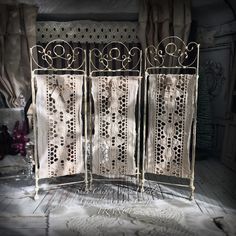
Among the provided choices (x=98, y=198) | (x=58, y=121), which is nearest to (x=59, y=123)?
(x=58, y=121)

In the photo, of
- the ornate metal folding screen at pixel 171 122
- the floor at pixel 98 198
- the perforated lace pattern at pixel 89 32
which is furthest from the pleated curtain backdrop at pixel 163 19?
the floor at pixel 98 198

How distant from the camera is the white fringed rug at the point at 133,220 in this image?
7.52 ft

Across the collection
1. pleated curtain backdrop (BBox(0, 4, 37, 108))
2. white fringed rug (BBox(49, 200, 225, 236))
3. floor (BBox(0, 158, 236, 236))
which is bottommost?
white fringed rug (BBox(49, 200, 225, 236))

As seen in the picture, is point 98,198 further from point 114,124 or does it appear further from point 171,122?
point 171,122

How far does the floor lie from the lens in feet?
8.18

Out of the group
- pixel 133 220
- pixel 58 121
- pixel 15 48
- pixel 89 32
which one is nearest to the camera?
pixel 133 220

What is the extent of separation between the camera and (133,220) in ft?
8.10

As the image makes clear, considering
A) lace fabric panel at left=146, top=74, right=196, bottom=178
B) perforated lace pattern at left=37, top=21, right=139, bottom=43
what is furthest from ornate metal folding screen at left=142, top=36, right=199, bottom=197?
perforated lace pattern at left=37, top=21, right=139, bottom=43

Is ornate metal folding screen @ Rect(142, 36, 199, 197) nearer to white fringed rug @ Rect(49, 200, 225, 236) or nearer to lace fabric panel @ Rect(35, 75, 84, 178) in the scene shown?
white fringed rug @ Rect(49, 200, 225, 236)

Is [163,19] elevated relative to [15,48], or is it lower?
elevated

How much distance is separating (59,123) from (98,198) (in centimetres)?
84

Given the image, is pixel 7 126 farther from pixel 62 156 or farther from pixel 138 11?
pixel 138 11

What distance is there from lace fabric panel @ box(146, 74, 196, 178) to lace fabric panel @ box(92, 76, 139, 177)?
7.7 inches

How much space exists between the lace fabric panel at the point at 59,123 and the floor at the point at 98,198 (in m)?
0.29
